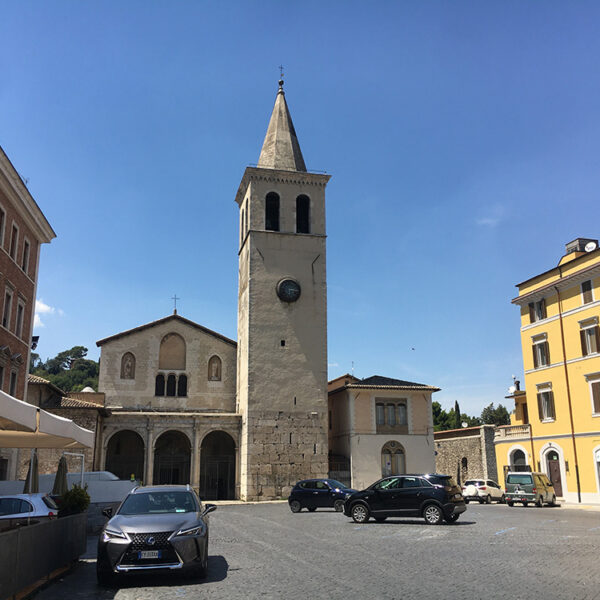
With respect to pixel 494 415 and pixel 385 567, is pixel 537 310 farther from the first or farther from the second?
pixel 494 415

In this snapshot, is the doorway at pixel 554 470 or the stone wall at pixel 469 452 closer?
the doorway at pixel 554 470

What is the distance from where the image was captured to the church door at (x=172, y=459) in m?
39.3

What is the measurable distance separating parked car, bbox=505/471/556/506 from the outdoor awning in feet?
72.8

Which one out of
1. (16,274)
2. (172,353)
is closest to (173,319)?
(172,353)

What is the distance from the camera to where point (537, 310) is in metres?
36.5

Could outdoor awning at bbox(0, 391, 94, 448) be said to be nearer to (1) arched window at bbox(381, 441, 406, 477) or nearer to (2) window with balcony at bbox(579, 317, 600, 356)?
(2) window with balcony at bbox(579, 317, 600, 356)

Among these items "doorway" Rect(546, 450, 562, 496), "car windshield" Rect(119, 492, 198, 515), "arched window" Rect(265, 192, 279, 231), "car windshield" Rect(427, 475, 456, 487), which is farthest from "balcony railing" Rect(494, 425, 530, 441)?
"car windshield" Rect(119, 492, 198, 515)

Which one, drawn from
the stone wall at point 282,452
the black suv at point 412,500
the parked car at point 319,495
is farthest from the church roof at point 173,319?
the black suv at point 412,500

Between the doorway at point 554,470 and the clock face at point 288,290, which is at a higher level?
the clock face at point 288,290

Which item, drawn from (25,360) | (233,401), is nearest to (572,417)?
(233,401)

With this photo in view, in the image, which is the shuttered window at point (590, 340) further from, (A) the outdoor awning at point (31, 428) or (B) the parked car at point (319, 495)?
(A) the outdoor awning at point (31, 428)

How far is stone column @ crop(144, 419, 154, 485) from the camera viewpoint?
37531mm

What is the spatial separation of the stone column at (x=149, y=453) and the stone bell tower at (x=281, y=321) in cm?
541

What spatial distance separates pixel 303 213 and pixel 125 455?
1979 cm
